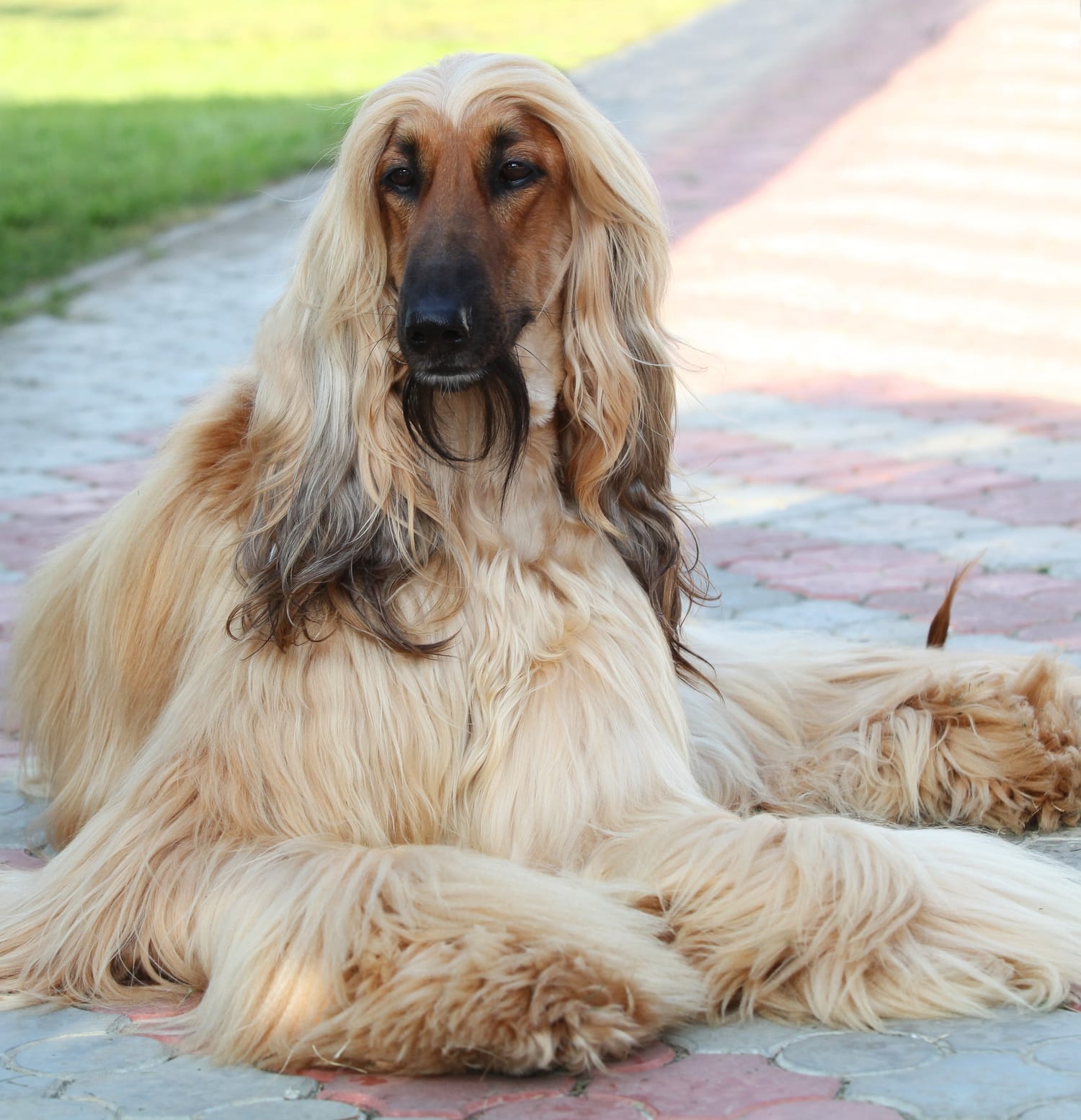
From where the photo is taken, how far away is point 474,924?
199 cm

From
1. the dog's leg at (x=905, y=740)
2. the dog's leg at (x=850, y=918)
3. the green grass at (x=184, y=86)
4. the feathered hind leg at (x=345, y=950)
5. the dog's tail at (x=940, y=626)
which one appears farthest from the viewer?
the green grass at (x=184, y=86)

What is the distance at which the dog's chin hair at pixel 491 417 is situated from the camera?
90.7 inches

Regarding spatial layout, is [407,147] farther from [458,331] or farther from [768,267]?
[768,267]

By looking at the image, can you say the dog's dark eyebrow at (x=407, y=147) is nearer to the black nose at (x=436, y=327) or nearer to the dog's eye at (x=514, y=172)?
the dog's eye at (x=514, y=172)

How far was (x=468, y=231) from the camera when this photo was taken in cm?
218

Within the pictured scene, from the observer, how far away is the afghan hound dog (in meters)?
2.03

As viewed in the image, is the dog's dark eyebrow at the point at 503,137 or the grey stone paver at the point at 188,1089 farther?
the dog's dark eyebrow at the point at 503,137

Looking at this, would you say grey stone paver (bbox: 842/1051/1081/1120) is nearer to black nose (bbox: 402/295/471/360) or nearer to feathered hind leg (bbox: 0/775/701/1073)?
feathered hind leg (bbox: 0/775/701/1073)

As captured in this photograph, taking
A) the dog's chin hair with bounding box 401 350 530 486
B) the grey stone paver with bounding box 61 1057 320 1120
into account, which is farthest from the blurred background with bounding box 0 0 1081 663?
the grey stone paver with bounding box 61 1057 320 1120

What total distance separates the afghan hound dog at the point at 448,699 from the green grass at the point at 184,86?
409 millimetres

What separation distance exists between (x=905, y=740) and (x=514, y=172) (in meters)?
1.12

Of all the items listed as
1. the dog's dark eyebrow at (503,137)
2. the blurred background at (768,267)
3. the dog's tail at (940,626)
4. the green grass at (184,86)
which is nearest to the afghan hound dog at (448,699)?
the dog's dark eyebrow at (503,137)

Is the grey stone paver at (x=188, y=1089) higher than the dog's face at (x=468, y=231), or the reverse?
the dog's face at (x=468, y=231)

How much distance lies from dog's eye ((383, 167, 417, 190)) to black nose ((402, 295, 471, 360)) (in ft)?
0.70
